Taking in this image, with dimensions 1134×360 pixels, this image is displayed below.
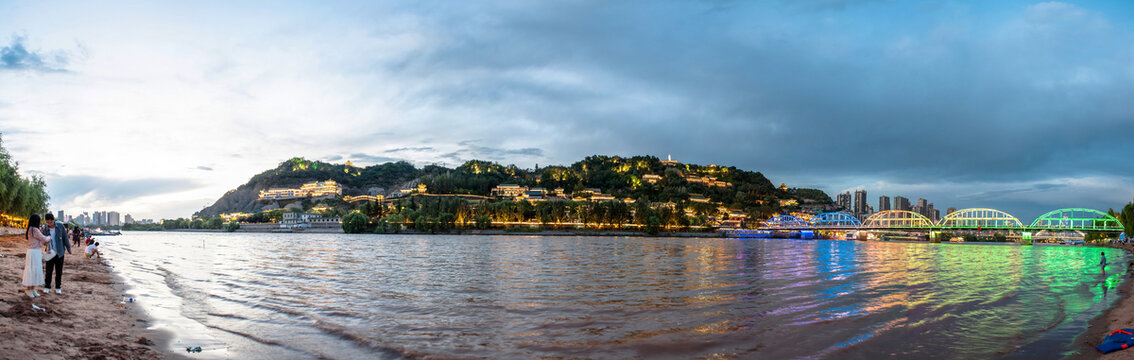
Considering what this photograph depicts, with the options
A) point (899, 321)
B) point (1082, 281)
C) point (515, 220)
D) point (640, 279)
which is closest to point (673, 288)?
point (640, 279)

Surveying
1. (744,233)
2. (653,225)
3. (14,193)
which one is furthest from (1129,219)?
(14,193)

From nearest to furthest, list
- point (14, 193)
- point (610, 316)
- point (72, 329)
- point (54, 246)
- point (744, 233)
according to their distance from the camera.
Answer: point (72, 329) < point (54, 246) < point (610, 316) < point (14, 193) < point (744, 233)

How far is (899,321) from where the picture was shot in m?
12.7

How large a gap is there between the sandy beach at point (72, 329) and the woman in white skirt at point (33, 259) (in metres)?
0.26

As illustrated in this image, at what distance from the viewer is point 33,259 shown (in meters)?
11.5

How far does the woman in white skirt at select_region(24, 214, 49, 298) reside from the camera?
1140 cm

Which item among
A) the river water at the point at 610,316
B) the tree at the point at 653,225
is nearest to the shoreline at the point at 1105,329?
the river water at the point at 610,316

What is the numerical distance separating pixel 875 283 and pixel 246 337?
72.4ft

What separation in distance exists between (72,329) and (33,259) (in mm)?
3534

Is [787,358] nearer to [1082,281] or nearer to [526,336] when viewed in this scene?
[526,336]

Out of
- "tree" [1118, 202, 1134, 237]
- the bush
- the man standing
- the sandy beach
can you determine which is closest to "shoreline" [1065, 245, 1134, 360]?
the sandy beach

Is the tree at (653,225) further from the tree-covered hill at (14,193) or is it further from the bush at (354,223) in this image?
the tree-covered hill at (14,193)

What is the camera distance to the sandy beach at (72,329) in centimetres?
772

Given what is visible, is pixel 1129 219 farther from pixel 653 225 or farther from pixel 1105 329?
pixel 1105 329
